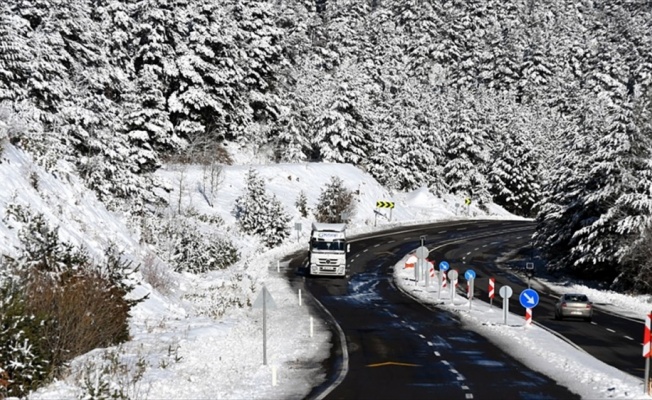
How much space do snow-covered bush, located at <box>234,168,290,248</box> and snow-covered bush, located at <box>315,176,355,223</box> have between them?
993 centimetres

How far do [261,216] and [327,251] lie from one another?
45.8ft

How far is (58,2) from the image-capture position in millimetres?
43688

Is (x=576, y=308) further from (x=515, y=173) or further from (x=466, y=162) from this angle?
(x=515, y=173)

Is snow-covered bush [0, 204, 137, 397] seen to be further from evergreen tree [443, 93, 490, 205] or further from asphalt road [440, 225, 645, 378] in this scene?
evergreen tree [443, 93, 490, 205]

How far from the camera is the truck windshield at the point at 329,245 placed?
47438 mm

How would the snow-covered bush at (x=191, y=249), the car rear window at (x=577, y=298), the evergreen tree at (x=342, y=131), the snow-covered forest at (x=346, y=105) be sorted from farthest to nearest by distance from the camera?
the evergreen tree at (x=342, y=131), the snow-covered bush at (x=191, y=249), the snow-covered forest at (x=346, y=105), the car rear window at (x=577, y=298)

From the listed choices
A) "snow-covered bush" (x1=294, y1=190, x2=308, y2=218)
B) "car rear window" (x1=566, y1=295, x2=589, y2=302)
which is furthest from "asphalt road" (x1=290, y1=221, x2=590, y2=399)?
"snow-covered bush" (x1=294, y1=190, x2=308, y2=218)

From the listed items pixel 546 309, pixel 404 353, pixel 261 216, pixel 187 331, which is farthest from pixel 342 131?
pixel 404 353

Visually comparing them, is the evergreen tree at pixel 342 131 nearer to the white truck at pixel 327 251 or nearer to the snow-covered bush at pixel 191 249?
the snow-covered bush at pixel 191 249

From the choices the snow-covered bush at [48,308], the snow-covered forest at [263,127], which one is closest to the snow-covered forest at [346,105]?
the snow-covered forest at [263,127]

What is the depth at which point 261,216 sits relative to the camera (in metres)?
60.2

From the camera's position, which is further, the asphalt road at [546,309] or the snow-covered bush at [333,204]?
the snow-covered bush at [333,204]

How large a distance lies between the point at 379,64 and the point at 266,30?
50.9m

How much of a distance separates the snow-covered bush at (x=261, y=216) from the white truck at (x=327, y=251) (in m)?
13.0
